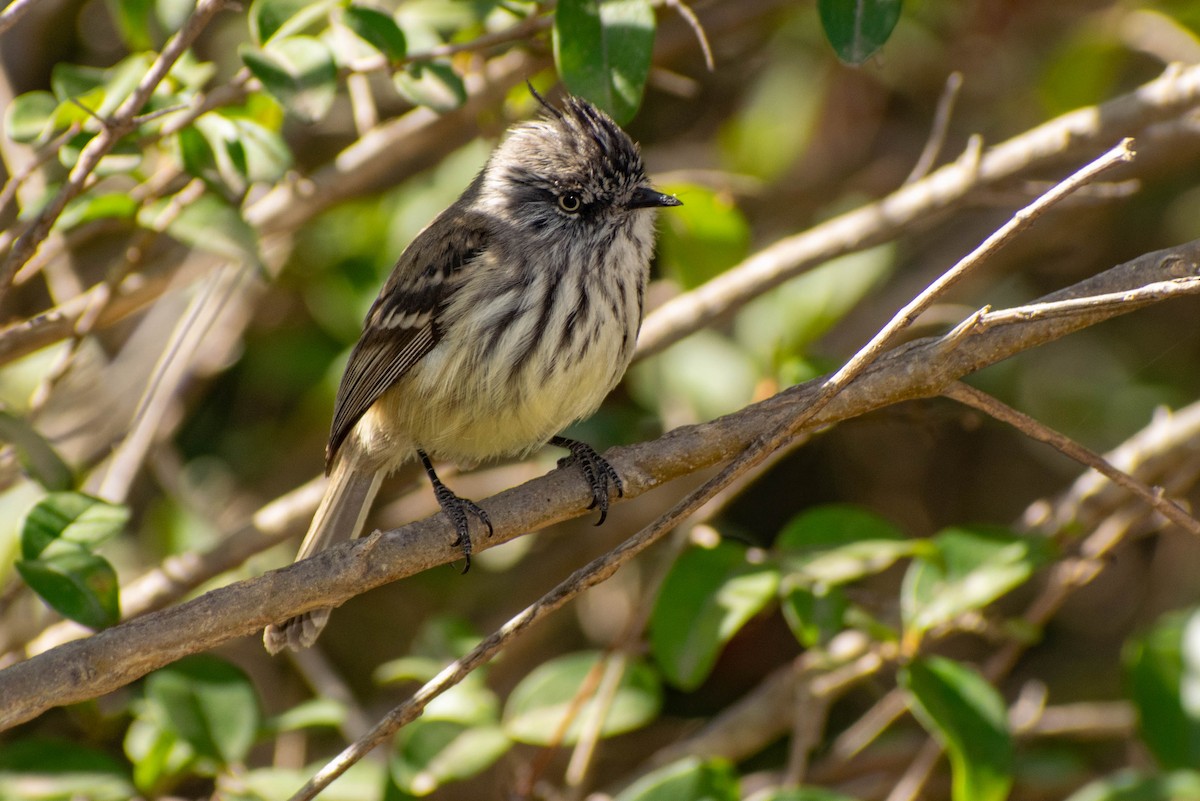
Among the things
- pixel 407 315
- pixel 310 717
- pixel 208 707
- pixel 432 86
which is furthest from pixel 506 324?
pixel 208 707

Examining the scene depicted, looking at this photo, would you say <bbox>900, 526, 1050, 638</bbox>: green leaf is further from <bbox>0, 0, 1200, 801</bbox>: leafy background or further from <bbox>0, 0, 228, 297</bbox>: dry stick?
<bbox>0, 0, 228, 297</bbox>: dry stick

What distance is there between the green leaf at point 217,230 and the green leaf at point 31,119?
16.4 inches

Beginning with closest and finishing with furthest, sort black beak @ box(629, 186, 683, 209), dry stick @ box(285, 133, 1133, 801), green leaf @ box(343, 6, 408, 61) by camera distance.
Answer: dry stick @ box(285, 133, 1133, 801)
green leaf @ box(343, 6, 408, 61)
black beak @ box(629, 186, 683, 209)

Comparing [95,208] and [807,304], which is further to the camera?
[807,304]

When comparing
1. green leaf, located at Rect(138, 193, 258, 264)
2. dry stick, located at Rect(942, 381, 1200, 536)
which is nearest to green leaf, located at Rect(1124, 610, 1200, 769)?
dry stick, located at Rect(942, 381, 1200, 536)

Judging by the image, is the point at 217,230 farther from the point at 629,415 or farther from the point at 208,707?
the point at 629,415

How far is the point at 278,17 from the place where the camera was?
3.46m

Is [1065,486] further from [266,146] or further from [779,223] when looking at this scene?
[266,146]

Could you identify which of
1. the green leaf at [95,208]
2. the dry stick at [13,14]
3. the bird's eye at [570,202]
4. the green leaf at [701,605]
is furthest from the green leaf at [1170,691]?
the dry stick at [13,14]

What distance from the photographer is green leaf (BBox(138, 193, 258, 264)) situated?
3.54 m

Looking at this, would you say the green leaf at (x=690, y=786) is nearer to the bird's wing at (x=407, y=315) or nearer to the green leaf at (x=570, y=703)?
the green leaf at (x=570, y=703)

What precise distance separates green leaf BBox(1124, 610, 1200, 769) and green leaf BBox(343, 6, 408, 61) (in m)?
2.67

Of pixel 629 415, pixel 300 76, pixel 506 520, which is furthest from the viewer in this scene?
pixel 629 415

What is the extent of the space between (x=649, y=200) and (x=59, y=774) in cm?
231
